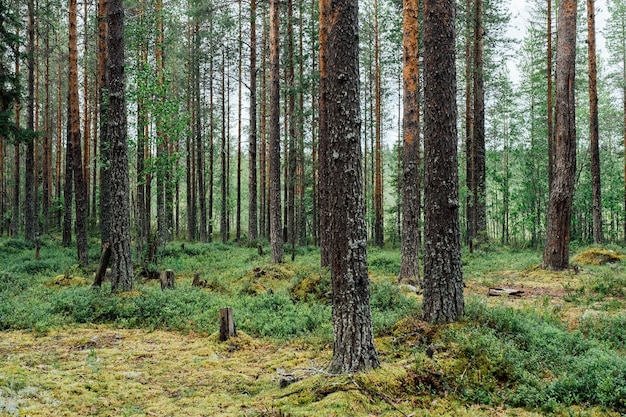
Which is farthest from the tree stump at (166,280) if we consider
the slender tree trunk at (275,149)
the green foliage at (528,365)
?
the green foliage at (528,365)

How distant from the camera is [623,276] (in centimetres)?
1013

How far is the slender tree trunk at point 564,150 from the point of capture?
40.0 feet

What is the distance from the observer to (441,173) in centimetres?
629

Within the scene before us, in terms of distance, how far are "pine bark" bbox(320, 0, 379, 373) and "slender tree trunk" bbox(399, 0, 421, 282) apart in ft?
22.5

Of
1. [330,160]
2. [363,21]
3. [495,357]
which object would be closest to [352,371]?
[495,357]

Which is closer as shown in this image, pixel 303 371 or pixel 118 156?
pixel 303 371

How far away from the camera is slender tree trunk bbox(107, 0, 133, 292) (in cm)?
1003

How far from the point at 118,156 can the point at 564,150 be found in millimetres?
12316

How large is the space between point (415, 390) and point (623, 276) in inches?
335

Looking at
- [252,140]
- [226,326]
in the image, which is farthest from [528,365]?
[252,140]

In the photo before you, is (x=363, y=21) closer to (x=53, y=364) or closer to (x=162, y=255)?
(x=162, y=255)

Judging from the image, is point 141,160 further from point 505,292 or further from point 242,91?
point 505,292

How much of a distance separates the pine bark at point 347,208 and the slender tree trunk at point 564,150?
1006 centimetres

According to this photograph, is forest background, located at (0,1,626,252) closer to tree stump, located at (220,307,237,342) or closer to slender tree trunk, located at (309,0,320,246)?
slender tree trunk, located at (309,0,320,246)
